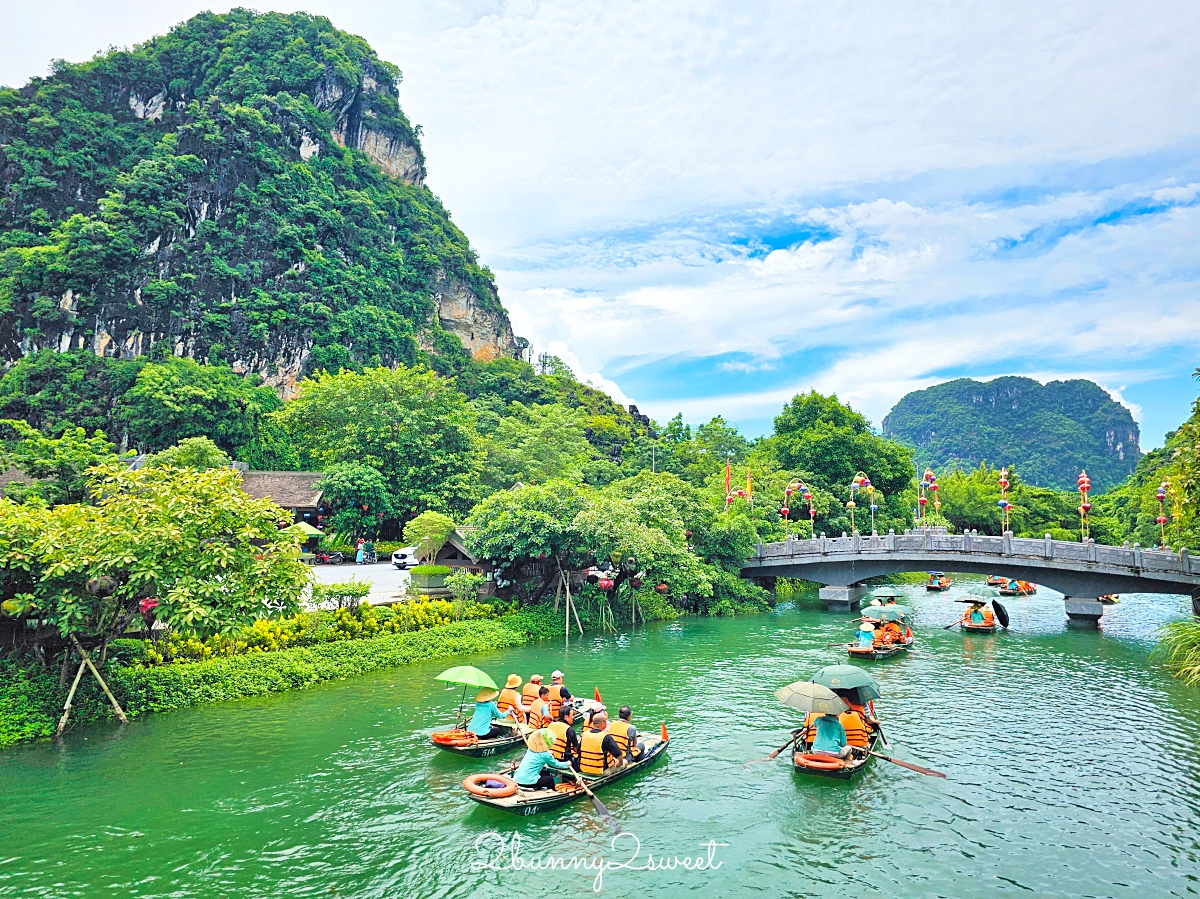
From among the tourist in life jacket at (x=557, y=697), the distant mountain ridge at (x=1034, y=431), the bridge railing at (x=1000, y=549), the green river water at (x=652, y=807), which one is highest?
the distant mountain ridge at (x=1034, y=431)

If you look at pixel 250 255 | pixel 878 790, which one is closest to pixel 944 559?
pixel 878 790

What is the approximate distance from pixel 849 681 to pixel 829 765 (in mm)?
1582

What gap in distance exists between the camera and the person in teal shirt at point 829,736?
12461mm

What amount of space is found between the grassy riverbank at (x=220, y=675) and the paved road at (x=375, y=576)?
304 cm

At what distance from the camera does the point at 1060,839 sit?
1021 centimetres

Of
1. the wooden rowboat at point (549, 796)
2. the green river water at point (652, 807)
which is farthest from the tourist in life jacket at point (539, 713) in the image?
the wooden rowboat at point (549, 796)

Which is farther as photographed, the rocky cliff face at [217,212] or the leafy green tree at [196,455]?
the rocky cliff face at [217,212]

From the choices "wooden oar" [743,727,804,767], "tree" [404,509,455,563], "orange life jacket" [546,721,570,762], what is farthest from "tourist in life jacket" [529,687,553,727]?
"tree" [404,509,455,563]

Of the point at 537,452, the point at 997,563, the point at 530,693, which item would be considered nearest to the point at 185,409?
the point at 537,452

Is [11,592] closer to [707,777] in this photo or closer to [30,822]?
[30,822]

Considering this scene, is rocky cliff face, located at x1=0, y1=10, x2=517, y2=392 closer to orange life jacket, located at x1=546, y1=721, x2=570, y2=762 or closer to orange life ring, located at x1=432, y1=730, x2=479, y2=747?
orange life ring, located at x1=432, y1=730, x2=479, y2=747

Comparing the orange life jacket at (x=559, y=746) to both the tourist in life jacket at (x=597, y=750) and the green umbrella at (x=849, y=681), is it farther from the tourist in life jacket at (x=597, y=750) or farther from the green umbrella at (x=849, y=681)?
the green umbrella at (x=849, y=681)

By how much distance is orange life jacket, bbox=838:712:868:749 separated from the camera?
12.8 m

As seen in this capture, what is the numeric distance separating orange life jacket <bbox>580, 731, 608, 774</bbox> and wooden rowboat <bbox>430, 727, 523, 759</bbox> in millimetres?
2172
